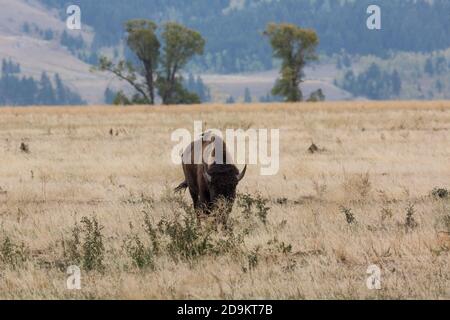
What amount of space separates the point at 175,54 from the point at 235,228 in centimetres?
8419

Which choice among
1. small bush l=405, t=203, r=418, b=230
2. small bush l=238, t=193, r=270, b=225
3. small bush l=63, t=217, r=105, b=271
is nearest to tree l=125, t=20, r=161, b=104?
small bush l=238, t=193, r=270, b=225

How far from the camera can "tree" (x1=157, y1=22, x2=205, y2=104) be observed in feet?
309

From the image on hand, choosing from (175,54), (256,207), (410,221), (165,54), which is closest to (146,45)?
(165,54)

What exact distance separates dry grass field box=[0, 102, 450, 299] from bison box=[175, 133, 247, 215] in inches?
15.1

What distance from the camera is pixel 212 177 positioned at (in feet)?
37.8

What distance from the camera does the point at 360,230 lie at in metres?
11.7

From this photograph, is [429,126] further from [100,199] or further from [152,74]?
[152,74]

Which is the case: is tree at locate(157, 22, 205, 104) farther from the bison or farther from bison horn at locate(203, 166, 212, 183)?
bison horn at locate(203, 166, 212, 183)

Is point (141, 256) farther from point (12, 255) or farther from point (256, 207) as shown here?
point (256, 207)

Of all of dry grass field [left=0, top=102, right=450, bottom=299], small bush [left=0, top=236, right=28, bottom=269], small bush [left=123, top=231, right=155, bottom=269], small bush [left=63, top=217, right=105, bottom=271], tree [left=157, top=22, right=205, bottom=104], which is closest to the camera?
dry grass field [left=0, top=102, right=450, bottom=299]

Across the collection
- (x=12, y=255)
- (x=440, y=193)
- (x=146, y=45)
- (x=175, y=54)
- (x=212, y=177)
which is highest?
(x=146, y=45)

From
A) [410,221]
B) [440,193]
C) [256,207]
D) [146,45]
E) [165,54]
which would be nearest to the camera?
[410,221]

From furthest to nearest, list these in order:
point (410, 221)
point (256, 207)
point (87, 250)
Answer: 1. point (256, 207)
2. point (410, 221)
3. point (87, 250)
